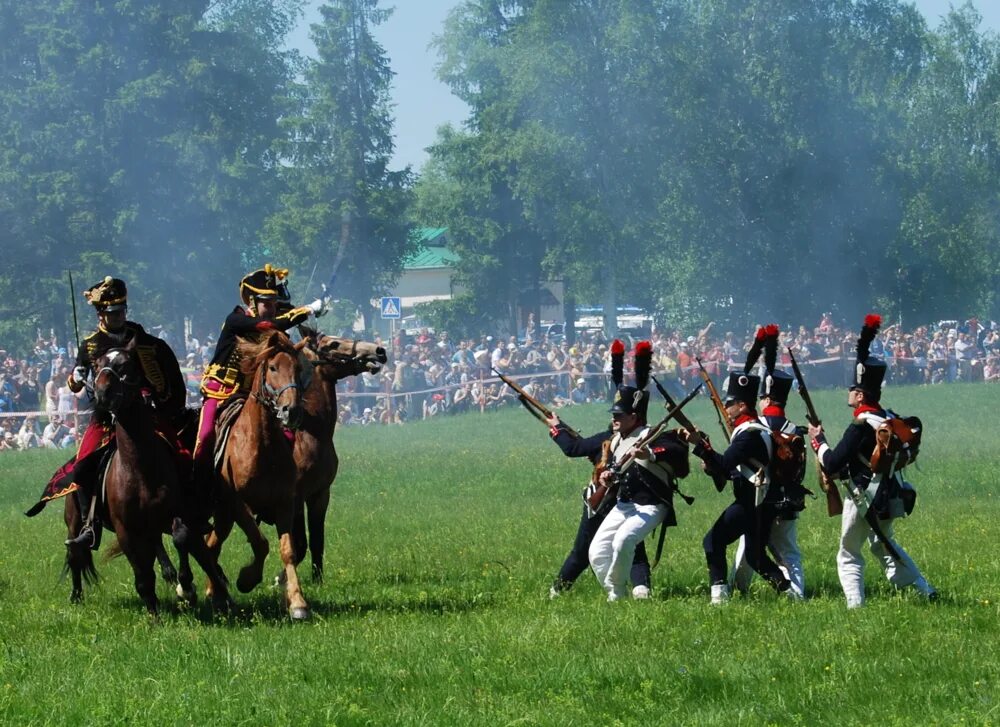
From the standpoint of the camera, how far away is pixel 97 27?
50344 mm

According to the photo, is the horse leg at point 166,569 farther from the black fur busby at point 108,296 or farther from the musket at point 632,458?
the musket at point 632,458

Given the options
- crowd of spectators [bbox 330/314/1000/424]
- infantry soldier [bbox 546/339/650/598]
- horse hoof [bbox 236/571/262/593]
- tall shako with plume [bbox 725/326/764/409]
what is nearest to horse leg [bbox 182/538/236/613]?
horse hoof [bbox 236/571/262/593]

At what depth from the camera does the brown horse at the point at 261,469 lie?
37.4 ft

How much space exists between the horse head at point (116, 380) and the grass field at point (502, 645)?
62.0 inches

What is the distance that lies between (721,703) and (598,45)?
4732 cm

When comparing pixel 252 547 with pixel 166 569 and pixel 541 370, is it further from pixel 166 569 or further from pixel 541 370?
pixel 541 370

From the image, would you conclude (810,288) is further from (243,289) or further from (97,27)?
(243,289)

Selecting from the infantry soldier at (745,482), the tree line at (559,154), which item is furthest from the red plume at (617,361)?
the tree line at (559,154)

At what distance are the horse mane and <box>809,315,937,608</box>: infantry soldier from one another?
3.83 meters

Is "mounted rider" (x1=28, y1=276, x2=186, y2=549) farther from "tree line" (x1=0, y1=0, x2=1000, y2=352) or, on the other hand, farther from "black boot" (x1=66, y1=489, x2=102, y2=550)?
"tree line" (x1=0, y1=0, x2=1000, y2=352)

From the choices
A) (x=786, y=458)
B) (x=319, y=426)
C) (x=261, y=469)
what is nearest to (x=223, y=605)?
(x=261, y=469)

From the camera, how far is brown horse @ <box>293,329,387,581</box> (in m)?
13.7

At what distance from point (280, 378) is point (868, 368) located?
4.18 m

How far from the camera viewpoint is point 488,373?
136 feet
